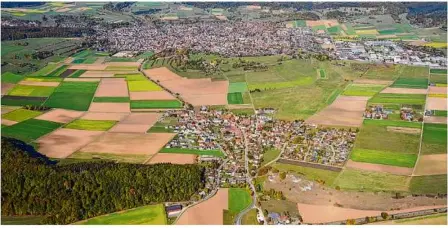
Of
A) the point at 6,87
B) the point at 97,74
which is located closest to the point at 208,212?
the point at 97,74

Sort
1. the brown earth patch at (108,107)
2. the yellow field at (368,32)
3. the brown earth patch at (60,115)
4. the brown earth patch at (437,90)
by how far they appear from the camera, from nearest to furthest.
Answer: the brown earth patch at (60,115) → the brown earth patch at (108,107) → the brown earth patch at (437,90) → the yellow field at (368,32)

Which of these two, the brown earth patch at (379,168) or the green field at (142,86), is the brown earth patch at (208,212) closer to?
the brown earth patch at (379,168)

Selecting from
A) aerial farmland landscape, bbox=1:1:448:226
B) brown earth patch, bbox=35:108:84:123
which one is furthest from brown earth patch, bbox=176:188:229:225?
brown earth patch, bbox=35:108:84:123

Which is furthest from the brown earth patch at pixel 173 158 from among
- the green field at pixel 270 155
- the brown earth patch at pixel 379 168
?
the brown earth patch at pixel 379 168

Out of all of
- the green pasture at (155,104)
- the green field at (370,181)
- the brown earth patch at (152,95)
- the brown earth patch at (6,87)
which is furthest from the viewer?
the brown earth patch at (6,87)

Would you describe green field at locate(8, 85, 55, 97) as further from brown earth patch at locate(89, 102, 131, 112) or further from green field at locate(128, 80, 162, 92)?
green field at locate(128, 80, 162, 92)

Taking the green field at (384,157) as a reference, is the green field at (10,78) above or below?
above
